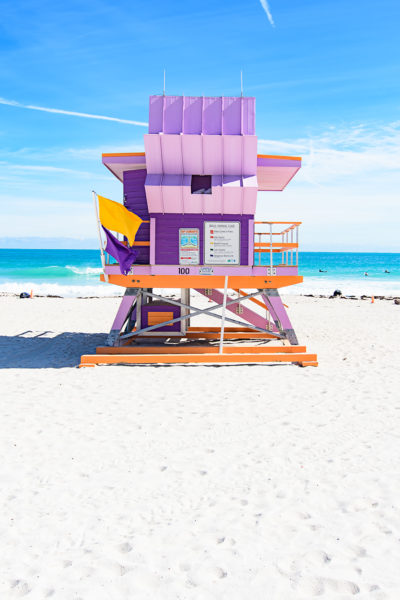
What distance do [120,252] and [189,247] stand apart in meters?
1.86

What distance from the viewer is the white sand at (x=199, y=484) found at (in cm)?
384

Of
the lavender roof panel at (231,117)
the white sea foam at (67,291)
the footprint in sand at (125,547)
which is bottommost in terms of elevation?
the footprint in sand at (125,547)

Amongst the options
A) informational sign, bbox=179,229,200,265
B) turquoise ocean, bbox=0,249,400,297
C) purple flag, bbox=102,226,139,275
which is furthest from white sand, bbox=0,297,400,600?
turquoise ocean, bbox=0,249,400,297

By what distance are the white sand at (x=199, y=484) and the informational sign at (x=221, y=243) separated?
294 centimetres

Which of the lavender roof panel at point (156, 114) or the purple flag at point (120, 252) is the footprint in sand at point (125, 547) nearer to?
the purple flag at point (120, 252)

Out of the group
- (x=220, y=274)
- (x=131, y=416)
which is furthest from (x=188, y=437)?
(x=220, y=274)

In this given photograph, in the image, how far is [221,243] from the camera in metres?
12.1

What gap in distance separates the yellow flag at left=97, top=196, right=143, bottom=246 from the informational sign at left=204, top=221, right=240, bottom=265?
6.46 feet

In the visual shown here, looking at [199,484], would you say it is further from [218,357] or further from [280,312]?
[280,312]

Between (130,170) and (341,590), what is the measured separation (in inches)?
437

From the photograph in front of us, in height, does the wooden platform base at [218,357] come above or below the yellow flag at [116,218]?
below

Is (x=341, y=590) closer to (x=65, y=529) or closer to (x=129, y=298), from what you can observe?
(x=65, y=529)

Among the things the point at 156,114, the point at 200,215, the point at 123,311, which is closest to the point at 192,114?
the point at 156,114

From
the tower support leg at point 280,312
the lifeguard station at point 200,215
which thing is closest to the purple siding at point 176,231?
the lifeguard station at point 200,215
